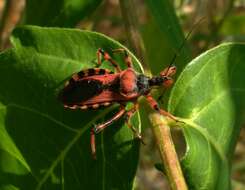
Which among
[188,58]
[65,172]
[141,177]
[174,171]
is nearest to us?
[174,171]

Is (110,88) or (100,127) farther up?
(110,88)

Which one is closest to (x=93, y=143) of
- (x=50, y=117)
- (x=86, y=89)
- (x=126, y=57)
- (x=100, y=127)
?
(x=100, y=127)

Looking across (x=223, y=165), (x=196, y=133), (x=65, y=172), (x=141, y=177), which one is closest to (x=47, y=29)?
(x=65, y=172)

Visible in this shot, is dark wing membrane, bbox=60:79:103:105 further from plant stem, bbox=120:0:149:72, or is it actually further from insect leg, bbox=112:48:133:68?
insect leg, bbox=112:48:133:68

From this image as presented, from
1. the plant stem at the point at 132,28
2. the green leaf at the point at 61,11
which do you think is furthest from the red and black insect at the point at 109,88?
the green leaf at the point at 61,11

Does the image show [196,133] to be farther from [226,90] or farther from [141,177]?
[141,177]

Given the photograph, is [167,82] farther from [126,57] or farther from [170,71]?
[126,57]
